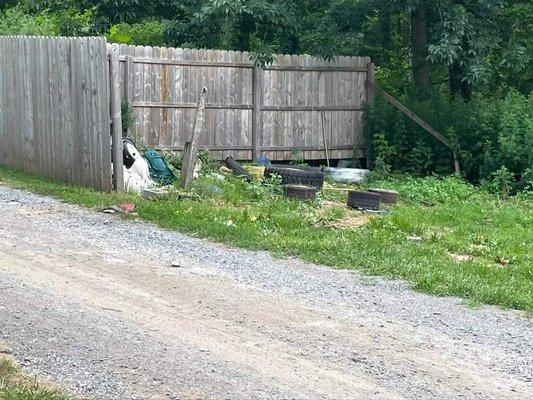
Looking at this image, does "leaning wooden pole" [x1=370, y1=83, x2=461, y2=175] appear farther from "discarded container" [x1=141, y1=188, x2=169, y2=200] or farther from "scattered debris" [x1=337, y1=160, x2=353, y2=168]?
"discarded container" [x1=141, y1=188, x2=169, y2=200]

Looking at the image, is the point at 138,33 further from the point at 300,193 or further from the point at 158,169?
the point at 300,193

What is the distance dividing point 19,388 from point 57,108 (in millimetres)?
8876

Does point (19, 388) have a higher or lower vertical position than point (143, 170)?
lower

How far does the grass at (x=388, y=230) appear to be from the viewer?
29.3 ft

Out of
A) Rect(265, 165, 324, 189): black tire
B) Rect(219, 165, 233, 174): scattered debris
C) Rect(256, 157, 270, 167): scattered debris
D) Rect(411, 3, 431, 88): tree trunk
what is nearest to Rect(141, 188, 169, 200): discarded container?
Rect(265, 165, 324, 189): black tire

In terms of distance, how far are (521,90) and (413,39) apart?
2673 millimetres

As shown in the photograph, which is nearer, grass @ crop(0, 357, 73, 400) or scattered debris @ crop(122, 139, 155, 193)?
grass @ crop(0, 357, 73, 400)

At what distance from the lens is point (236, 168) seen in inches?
614

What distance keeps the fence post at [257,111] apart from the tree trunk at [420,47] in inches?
129

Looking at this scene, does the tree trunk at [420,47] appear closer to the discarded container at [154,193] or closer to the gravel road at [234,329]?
the discarded container at [154,193]

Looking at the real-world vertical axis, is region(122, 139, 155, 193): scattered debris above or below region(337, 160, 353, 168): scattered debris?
above

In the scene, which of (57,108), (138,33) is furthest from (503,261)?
(138,33)

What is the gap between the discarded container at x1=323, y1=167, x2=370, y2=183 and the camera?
1666 centimetres

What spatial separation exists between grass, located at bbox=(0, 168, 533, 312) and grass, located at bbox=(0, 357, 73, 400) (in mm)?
3932
